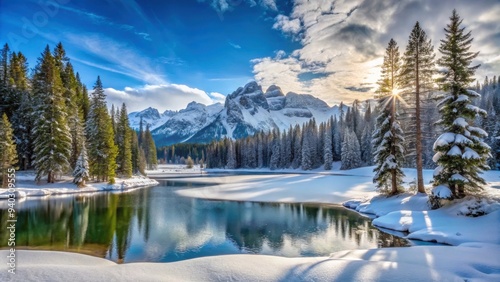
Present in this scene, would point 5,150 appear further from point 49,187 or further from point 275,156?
point 275,156

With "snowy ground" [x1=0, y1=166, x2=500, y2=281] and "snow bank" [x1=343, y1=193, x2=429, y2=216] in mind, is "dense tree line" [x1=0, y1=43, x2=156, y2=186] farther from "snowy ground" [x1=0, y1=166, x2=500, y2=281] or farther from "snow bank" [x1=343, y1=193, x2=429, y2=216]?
"snow bank" [x1=343, y1=193, x2=429, y2=216]

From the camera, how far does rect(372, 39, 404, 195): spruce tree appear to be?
76.2 feet

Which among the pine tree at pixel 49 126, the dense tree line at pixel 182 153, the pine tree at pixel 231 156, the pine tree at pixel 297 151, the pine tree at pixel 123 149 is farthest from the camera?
the dense tree line at pixel 182 153

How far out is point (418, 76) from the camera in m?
20.9

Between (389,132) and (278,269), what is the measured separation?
18.6 meters

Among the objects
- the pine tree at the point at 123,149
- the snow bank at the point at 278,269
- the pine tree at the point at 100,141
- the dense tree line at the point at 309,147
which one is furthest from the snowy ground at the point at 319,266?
the dense tree line at the point at 309,147

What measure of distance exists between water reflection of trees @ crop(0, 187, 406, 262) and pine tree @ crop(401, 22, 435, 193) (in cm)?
685

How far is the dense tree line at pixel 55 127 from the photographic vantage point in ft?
113

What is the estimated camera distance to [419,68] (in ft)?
69.4

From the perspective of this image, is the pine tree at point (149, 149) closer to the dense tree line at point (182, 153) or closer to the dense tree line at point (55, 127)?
the dense tree line at point (55, 127)

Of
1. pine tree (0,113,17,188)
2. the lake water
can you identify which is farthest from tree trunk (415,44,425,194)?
pine tree (0,113,17,188)

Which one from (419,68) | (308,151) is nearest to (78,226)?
(419,68)

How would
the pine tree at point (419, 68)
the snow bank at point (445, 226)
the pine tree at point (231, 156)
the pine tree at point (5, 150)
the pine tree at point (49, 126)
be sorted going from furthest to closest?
the pine tree at point (231, 156) → the pine tree at point (49, 126) → the pine tree at point (5, 150) → the pine tree at point (419, 68) → the snow bank at point (445, 226)

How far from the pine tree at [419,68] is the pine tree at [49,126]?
39.5 metres
